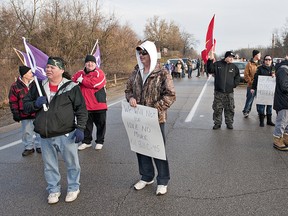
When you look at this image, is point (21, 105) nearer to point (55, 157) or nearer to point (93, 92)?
→ point (93, 92)

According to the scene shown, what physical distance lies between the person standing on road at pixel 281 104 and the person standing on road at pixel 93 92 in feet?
11.2

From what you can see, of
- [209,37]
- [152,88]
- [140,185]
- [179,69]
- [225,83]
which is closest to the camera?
[152,88]

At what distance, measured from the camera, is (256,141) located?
650 centimetres

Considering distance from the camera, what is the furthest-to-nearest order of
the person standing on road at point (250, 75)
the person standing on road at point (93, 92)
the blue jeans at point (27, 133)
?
the person standing on road at point (250, 75), the blue jeans at point (27, 133), the person standing on road at point (93, 92)

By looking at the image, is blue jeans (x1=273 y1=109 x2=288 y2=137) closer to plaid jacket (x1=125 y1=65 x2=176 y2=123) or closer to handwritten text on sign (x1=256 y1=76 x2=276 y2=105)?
handwritten text on sign (x1=256 y1=76 x2=276 y2=105)

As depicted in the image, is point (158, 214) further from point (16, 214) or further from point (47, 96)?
point (47, 96)

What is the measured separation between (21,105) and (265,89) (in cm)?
618

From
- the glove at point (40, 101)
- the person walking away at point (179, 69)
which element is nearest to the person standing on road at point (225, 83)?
the glove at point (40, 101)

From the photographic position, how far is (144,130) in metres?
3.98

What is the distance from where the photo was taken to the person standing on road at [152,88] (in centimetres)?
370

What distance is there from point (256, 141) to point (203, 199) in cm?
320

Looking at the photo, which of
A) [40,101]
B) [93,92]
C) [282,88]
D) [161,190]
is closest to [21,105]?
[93,92]

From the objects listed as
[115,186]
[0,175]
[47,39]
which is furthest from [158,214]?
[47,39]

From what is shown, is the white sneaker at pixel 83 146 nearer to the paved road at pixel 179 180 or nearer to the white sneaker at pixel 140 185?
the paved road at pixel 179 180
